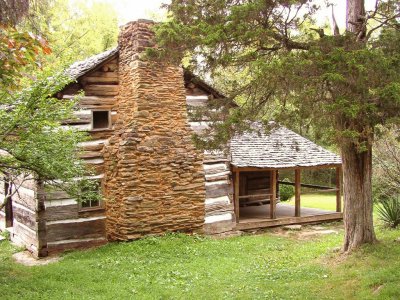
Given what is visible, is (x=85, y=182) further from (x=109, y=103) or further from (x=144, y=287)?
(x=109, y=103)

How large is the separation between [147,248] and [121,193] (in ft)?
5.58

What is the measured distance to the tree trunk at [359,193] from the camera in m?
8.91

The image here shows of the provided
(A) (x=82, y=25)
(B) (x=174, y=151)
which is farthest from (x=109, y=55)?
(A) (x=82, y=25)

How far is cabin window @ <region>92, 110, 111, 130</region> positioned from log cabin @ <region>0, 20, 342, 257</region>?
0.03m

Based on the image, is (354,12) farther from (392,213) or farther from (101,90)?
(101,90)

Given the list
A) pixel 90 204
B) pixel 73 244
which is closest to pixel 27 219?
pixel 73 244

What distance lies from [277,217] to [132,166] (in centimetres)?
611

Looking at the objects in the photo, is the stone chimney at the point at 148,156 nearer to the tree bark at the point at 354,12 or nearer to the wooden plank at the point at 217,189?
the wooden plank at the point at 217,189

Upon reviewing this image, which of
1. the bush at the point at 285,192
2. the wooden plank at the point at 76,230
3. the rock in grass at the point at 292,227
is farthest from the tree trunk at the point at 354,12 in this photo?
the bush at the point at 285,192

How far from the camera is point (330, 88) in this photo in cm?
648

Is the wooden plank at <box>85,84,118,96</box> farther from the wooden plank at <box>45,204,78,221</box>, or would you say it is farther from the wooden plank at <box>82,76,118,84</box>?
the wooden plank at <box>45,204,78,221</box>

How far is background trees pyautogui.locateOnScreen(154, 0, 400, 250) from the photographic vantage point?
6.05 meters

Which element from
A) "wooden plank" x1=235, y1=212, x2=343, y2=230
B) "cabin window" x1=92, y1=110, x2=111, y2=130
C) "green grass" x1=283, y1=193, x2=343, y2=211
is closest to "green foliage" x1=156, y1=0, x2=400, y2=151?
"cabin window" x1=92, y1=110, x2=111, y2=130

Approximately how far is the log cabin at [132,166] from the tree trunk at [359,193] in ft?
9.86
